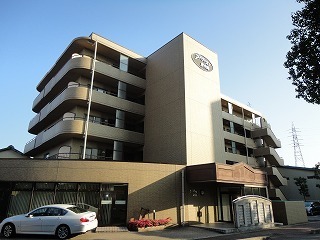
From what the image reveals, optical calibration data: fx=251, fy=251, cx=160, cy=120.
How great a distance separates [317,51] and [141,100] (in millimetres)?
18737

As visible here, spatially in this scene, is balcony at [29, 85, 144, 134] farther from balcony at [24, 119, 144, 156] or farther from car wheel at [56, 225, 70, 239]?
car wheel at [56, 225, 70, 239]

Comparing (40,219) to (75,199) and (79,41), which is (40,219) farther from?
(79,41)

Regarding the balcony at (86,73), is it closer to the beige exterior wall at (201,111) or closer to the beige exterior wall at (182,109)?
the beige exterior wall at (182,109)

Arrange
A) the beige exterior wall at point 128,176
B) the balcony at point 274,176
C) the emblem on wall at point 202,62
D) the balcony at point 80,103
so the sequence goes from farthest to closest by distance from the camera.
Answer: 1. the balcony at point 274,176
2. the emblem on wall at point 202,62
3. the balcony at point 80,103
4. the beige exterior wall at point 128,176

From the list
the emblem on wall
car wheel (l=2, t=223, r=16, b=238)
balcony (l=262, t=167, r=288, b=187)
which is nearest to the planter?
car wheel (l=2, t=223, r=16, b=238)

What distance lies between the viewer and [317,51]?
15.0 meters

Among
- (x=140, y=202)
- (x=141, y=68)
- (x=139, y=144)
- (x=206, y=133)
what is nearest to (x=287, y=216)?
(x=206, y=133)

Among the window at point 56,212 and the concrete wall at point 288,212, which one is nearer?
the window at point 56,212

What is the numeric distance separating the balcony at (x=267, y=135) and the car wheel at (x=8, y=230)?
33741 mm

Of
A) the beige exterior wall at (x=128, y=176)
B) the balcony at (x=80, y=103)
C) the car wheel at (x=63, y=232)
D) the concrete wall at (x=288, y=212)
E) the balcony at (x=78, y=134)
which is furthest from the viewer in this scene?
the balcony at (x=80, y=103)

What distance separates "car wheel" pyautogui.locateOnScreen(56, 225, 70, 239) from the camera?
1231cm

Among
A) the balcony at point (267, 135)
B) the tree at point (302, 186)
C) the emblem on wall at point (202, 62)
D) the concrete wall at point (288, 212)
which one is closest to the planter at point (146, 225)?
the concrete wall at point (288, 212)

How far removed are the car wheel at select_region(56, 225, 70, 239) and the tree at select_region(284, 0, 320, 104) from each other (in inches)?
617

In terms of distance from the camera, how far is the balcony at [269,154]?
36219mm
